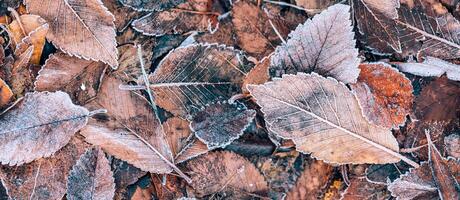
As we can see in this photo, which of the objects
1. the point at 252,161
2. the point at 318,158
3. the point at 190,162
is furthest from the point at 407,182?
the point at 190,162

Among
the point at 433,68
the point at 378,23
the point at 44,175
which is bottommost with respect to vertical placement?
the point at 44,175

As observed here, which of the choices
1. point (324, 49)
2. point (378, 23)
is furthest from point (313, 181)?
point (378, 23)

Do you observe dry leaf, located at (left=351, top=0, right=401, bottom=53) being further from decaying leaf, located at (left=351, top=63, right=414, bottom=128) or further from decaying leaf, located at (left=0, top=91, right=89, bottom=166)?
decaying leaf, located at (left=0, top=91, right=89, bottom=166)

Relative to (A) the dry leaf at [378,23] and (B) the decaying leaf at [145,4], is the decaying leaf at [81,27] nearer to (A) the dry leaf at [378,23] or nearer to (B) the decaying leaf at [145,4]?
(B) the decaying leaf at [145,4]

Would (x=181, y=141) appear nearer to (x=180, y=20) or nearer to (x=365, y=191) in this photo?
(x=180, y=20)

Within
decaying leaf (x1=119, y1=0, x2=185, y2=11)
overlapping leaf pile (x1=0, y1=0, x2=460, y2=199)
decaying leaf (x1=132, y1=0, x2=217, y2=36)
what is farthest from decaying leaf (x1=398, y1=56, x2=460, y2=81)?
decaying leaf (x1=119, y1=0, x2=185, y2=11)

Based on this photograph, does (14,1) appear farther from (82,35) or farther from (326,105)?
(326,105)
